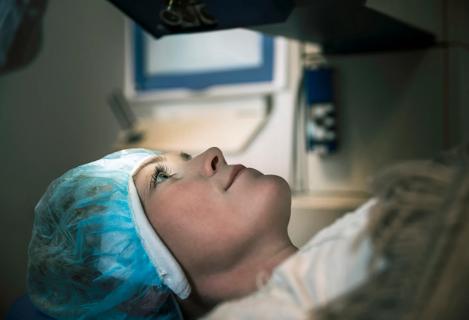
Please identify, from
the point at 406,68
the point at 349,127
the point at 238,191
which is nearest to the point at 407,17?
the point at 406,68

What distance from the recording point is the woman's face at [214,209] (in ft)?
2.34

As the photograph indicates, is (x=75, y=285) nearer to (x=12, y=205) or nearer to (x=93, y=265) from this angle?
(x=93, y=265)

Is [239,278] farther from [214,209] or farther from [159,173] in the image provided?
[159,173]

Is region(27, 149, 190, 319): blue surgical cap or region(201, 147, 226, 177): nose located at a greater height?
region(201, 147, 226, 177): nose

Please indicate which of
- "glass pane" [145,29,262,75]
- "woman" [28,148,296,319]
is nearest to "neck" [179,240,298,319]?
"woman" [28,148,296,319]

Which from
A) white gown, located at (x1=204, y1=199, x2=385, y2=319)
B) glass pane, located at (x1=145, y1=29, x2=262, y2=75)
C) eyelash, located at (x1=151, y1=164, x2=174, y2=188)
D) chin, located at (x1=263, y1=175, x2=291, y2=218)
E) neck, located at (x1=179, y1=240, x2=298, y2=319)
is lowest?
neck, located at (x1=179, y1=240, x2=298, y2=319)

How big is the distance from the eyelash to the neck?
0.66ft

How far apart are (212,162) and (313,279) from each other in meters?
0.37

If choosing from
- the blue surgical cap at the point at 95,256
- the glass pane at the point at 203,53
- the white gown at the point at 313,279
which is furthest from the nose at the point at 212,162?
the glass pane at the point at 203,53

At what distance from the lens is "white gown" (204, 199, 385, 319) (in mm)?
450

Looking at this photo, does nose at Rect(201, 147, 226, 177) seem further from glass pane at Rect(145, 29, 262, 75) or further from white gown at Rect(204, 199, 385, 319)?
glass pane at Rect(145, 29, 262, 75)

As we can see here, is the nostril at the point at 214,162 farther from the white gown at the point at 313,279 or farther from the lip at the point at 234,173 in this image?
the white gown at the point at 313,279

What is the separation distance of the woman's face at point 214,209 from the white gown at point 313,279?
0.15m

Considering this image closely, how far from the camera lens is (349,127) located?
1.30m
